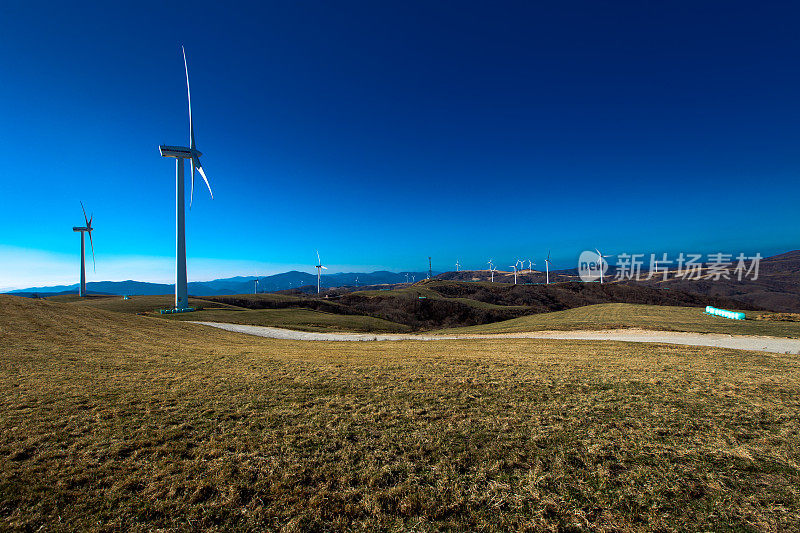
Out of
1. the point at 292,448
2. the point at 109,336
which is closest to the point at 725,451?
the point at 292,448

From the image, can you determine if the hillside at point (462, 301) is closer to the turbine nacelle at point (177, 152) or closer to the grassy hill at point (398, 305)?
the grassy hill at point (398, 305)

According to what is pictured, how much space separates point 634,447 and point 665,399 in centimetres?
396

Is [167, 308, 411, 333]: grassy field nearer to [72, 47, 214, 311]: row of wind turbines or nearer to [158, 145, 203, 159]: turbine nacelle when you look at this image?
[72, 47, 214, 311]: row of wind turbines

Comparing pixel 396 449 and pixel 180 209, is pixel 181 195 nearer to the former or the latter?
pixel 180 209

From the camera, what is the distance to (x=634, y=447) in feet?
20.1

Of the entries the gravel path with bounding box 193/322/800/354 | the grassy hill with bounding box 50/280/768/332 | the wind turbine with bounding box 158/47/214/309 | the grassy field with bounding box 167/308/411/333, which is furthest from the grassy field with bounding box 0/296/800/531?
the wind turbine with bounding box 158/47/214/309

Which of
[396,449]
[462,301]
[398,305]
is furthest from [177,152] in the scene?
[462,301]

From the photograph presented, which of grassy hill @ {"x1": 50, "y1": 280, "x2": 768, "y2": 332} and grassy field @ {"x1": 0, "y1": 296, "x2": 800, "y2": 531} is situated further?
grassy hill @ {"x1": 50, "y1": 280, "x2": 768, "y2": 332}

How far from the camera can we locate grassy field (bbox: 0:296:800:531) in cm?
419

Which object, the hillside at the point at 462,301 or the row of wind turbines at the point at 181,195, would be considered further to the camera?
the hillside at the point at 462,301

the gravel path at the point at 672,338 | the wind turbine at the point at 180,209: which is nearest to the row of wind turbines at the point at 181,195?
the wind turbine at the point at 180,209

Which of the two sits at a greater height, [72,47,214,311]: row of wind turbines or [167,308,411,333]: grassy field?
[72,47,214,311]: row of wind turbines

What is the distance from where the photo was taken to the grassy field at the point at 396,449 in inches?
165

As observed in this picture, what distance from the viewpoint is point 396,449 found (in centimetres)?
603
